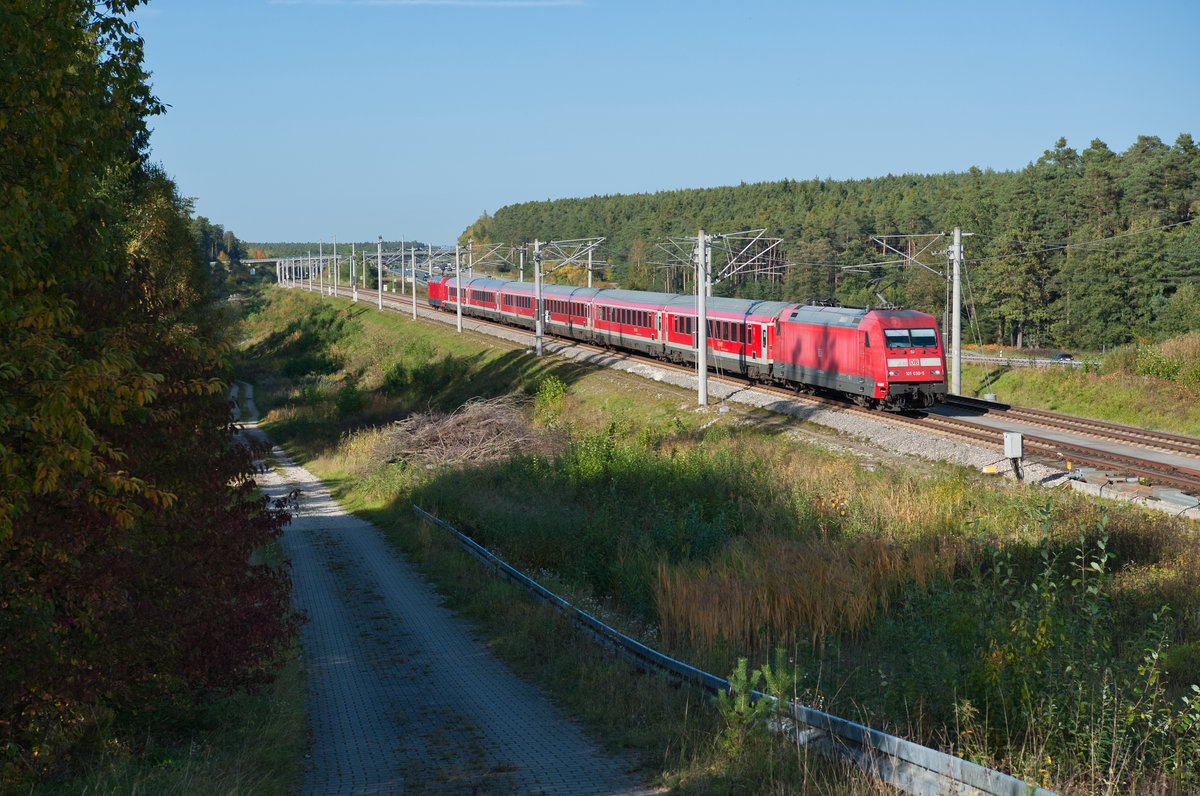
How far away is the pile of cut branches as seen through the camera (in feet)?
98.6

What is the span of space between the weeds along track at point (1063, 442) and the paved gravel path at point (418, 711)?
1495 centimetres

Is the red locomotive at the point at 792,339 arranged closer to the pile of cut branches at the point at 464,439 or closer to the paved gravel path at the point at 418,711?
the pile of cut branches at the point at 464,439

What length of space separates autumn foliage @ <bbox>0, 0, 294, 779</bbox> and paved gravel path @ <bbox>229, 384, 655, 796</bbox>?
4.38 ft

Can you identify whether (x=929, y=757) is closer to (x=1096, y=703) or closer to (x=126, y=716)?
(x=1096, y=703)

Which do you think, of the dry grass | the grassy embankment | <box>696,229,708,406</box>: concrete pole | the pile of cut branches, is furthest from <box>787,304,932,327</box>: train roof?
the dry grass

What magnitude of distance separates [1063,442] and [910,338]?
211 inches

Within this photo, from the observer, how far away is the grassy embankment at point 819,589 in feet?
24.8

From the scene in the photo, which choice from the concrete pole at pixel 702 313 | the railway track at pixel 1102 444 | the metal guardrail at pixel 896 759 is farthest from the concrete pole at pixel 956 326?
the metal guardrail at pixel 896 759

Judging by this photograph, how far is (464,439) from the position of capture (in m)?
31.2

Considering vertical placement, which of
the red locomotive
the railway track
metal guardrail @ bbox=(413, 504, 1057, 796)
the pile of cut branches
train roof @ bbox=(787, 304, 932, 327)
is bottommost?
the pile of cut branches

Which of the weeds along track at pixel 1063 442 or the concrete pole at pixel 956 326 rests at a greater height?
the concrete pole at pixel 956 326

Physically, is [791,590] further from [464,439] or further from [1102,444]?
[464,439]

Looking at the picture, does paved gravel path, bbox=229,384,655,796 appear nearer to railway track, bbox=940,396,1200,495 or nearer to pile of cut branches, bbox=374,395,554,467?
pile of cut branches, bbox=374,395,554,467

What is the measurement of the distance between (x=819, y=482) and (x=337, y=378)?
55.0 m
